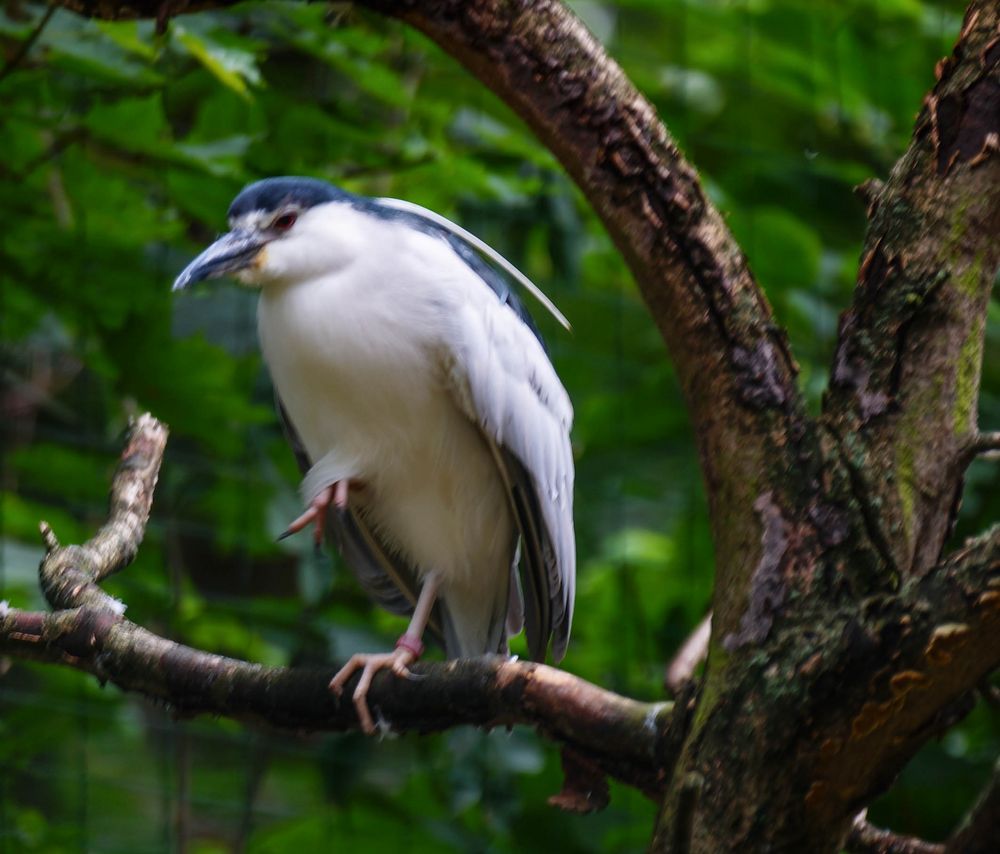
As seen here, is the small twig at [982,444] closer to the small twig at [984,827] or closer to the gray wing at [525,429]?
the small twig at [984,827]

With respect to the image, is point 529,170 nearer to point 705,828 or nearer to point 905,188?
point 905,188

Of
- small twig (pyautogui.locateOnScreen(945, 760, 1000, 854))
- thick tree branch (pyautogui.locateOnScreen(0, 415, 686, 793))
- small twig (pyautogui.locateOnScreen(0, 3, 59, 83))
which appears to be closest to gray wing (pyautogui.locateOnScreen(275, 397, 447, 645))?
thick tree branch (pyautogui.locateOnScreen(0, 415, 686, 793))

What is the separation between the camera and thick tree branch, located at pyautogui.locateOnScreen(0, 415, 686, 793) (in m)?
1.47

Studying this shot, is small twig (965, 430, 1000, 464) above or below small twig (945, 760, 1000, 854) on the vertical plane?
above

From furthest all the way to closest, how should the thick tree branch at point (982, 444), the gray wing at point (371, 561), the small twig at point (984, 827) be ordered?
the gray wing at point (371, 561), the thick tree branch at point (982, 444), the small twig at point (984, 827)

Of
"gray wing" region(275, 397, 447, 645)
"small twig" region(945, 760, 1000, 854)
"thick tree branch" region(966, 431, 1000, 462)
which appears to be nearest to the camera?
"small twig" region(945, 760, 1000, 854)

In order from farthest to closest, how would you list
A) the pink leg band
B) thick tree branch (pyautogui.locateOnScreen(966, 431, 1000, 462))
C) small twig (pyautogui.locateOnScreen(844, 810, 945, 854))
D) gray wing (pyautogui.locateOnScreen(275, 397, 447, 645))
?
gray wing (pyautogui.locateOnScreen(275, 397, 447, 645)) < the pink leg band < small twig (pyautogui.locateOnScreen(844, 810, 945, 854)) < thick tree branch (pyautogui.locateOnScreen(966, 431, 1000, 462))

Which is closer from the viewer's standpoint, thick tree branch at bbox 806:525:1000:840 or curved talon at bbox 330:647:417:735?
thick tree branch at bbox 806:525:1000:840

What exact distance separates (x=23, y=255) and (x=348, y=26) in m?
0.71

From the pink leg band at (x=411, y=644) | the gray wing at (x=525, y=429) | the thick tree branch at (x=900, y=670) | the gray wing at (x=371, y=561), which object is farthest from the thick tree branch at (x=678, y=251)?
the gray wing at (x=371, y=561)

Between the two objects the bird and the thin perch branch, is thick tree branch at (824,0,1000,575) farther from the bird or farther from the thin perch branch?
the bird

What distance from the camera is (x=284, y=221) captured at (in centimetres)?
210

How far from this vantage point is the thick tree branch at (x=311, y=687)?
1473mm

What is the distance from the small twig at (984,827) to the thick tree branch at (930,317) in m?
0.32
